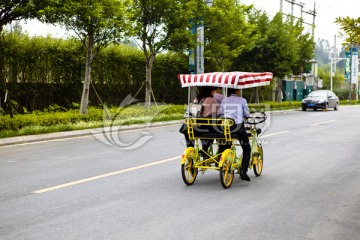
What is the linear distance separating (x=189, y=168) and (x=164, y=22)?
17.3 m

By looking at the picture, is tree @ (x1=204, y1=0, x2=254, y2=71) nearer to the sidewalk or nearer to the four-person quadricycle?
the sidewalk

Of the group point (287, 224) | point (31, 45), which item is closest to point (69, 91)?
point (31, 45)

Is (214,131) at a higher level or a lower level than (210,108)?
lower

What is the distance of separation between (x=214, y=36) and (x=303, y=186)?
73.0 feet

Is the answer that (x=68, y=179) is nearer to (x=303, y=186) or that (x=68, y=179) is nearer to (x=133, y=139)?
(x=303, y=186)

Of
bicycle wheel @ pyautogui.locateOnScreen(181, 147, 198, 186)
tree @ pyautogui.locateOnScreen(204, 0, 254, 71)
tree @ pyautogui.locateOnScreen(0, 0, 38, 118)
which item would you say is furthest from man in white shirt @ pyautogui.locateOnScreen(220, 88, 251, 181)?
tree @ pyautogui.locateOnScreen(204, 0, 254, 71)

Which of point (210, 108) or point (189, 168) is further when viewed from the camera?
point (210, 108)

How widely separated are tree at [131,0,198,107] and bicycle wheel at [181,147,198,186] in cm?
1614

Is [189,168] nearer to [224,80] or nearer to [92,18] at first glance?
[224,80]

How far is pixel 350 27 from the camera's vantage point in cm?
829

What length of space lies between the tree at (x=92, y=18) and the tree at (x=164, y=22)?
2.77 m

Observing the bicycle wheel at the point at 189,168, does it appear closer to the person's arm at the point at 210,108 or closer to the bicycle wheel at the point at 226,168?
the bicycle wheel at the point at 226,168

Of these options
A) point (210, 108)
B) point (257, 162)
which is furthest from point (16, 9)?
point (257, 162)

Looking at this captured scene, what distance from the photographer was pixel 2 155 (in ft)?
Result: 41.2
